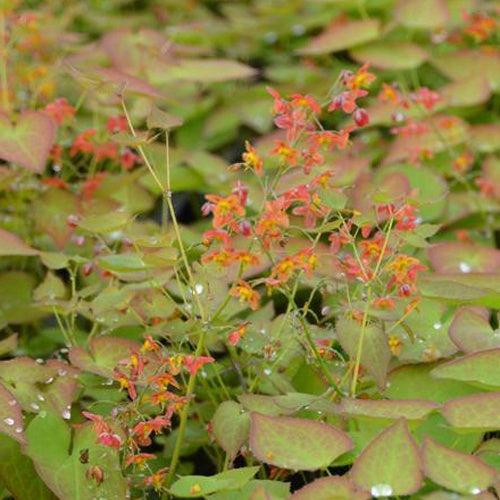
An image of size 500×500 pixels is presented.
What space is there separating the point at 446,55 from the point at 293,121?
4.10 ft

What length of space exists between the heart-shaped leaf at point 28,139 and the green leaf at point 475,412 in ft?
2.46

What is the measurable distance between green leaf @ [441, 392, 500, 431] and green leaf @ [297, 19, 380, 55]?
141cm

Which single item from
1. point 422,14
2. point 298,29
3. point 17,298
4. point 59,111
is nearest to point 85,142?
point 59,111

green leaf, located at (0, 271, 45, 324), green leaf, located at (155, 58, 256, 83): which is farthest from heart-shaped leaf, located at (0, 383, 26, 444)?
green leaf, located at (155, 58, 256, 83)

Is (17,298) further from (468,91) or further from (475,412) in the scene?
(468,91)

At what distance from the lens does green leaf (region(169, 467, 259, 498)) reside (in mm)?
1121

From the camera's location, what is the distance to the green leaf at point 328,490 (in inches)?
42.3

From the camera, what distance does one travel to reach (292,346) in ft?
4.52

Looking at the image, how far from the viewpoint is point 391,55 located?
7.93ft

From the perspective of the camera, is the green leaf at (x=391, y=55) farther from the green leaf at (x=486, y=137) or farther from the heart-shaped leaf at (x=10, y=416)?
the heart-shaped leaf at (x=10, y=416)

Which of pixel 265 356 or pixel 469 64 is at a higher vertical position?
pixel 265 356

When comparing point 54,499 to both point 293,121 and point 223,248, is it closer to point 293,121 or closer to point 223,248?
point 223,248

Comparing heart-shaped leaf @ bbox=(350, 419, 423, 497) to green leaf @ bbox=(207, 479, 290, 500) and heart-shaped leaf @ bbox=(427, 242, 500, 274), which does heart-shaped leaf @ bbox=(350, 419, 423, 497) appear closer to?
green leaf @ bbox=(207, 479, 290, 500)

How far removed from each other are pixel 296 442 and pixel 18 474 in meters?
0.38
